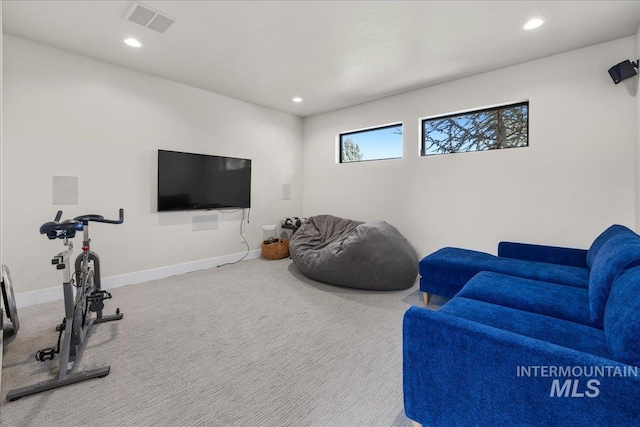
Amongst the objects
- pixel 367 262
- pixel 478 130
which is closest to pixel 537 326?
pixel 367 262

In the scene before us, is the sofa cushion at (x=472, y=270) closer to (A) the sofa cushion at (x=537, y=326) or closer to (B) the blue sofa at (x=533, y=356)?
(B) the blue sofa at (x=533, y=356)

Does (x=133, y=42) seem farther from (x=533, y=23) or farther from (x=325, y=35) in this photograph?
(x=533, y=23)

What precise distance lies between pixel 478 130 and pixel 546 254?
181cm

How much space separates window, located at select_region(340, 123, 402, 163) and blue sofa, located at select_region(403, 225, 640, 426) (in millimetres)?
3149

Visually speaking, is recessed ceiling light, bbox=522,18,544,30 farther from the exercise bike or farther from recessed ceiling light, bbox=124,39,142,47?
the exercise bike

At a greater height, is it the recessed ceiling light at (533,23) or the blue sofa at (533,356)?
the recessed ceiling light at (533,23)

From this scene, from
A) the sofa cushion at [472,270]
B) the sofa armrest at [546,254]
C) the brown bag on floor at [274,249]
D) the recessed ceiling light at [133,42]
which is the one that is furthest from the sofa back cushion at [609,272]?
the recessed ceiling light at [133,42]

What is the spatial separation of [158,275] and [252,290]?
58.3 inches

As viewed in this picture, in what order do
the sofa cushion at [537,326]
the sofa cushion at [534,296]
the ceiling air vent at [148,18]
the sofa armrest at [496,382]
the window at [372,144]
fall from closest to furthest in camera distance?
the sofa armrest at [496,382], the sofa cushion at [537,326], the sofa cushion at [534,296], the ceiling air vent at [148,18], the window at [372,144]

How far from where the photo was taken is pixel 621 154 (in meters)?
2.85

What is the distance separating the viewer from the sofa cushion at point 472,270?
233 cm

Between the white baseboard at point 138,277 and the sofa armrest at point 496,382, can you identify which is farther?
the white baseboard at point 138,277

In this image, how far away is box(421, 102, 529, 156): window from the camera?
3.52 meters

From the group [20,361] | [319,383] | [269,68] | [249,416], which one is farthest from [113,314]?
[269,68]
